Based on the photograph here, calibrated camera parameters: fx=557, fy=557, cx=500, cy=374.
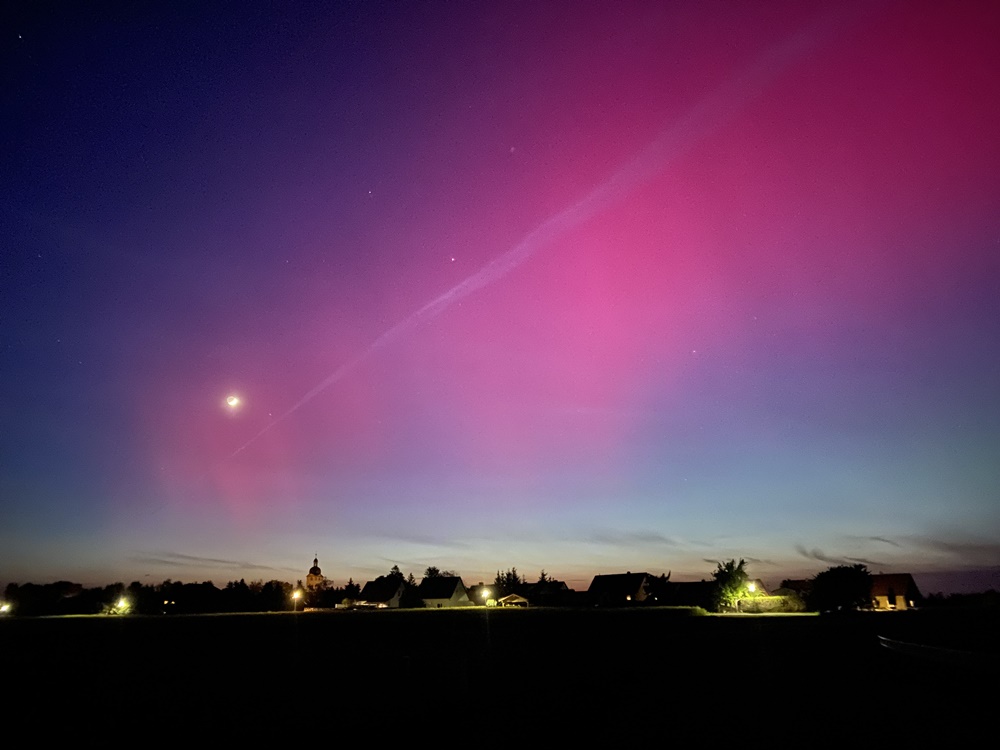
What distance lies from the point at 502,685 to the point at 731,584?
51736 millimetres

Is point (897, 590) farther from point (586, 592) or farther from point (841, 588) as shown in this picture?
point (586, 592)

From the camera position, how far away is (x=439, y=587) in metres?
93.9

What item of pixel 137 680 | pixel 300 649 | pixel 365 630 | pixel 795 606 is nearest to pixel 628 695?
pixel 137 680

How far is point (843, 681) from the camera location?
13938 mm

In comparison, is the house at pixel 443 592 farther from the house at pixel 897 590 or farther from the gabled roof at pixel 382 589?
the house at pixel 897 590

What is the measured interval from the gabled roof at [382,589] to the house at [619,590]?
34307 mm

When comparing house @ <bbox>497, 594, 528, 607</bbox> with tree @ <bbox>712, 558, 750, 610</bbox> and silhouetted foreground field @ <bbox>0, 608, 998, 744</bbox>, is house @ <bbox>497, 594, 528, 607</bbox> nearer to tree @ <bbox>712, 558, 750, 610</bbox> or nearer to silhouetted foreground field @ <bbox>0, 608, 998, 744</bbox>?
tree @ <bbox>712, 558, 750, 610</bbox>

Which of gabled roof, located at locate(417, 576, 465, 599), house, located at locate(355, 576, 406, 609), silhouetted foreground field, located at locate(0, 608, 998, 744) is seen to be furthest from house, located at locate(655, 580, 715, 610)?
silhouetted foreground field, located at locate(0, 608, 998, 744)

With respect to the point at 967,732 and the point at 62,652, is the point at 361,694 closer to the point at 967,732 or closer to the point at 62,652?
the point at 967,732

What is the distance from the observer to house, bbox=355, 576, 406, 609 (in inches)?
3760

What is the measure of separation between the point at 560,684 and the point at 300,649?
1093 cm

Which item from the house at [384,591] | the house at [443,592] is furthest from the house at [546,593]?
the house at [384,591]

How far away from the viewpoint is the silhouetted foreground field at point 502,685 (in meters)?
9.16

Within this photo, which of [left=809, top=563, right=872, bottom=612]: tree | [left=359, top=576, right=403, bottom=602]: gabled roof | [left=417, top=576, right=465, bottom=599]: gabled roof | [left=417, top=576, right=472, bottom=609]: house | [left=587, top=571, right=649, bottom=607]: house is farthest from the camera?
[left=359, top=576, right=403, bottom=602]: gabled roof
